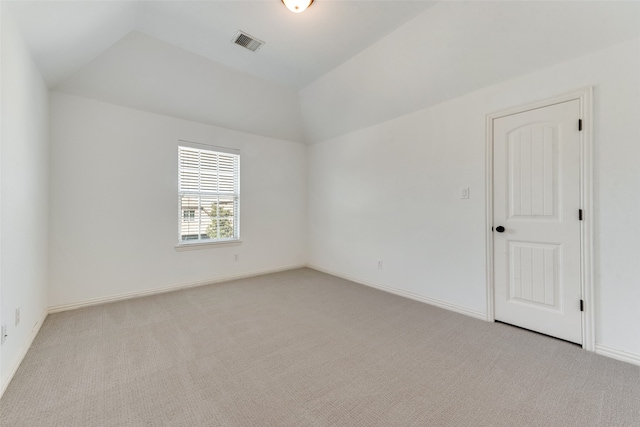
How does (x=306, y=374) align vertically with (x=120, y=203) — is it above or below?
below

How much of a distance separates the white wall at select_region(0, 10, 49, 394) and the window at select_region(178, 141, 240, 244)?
1371 millimetres

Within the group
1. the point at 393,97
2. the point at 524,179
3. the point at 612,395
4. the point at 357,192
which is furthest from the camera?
the point at 357,192

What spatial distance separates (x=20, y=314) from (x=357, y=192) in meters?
3.67

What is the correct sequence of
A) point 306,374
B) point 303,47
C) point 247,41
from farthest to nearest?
point 303,47 → point 247,41 → point 306,374

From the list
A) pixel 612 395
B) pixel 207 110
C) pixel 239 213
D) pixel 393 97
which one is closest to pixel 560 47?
pixel 393 97

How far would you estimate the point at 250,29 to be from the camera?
2.51m

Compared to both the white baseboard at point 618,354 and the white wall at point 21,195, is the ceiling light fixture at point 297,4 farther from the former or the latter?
the white baseboard at point 618,354

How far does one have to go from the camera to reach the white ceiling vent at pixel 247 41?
261 centimetres

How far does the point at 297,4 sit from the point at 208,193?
2715 millimetres

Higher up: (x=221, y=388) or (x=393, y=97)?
(x=393, y=97)

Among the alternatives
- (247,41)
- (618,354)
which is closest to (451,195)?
(618,354)

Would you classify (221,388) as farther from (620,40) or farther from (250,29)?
(620,40)

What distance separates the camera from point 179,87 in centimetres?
320

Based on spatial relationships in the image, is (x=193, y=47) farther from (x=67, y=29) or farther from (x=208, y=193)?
(x=208, y=193)
